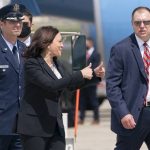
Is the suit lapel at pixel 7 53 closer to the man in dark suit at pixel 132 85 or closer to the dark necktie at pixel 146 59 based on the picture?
the man in dark suit at pixel 132 85

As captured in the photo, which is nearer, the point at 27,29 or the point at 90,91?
the point at 27,29

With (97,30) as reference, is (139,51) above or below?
above

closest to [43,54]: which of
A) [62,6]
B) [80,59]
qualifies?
[80,59]

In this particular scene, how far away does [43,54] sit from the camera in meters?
6.63

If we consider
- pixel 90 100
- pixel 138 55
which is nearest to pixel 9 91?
pixel 138 55

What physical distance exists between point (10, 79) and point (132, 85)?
41.0 inches

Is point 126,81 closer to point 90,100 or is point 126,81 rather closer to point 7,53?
point 7,53

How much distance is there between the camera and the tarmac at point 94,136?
39.5ft

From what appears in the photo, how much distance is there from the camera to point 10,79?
6.87 metres

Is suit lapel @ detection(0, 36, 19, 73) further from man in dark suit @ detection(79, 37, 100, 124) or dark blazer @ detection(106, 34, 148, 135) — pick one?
man in dark suit @ detection(79, 37, 100, 124)

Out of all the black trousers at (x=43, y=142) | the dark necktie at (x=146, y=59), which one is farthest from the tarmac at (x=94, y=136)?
the black trousers at (x=43, y=142)

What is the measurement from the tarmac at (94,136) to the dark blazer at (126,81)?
4.75 m

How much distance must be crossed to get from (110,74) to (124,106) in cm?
33

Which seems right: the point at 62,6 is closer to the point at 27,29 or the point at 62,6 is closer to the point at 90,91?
the point at 90,91
